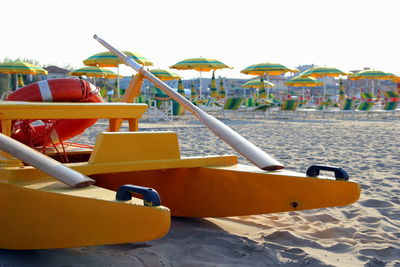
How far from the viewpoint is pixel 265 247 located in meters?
2.19

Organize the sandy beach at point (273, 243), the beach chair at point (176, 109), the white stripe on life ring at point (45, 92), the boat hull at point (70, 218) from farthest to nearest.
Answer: the beach chair at point (176, 109) < the white stripe on life ring at point (45, 92) < the sandy beach at point (273, 243) < the boat hull at point (70, 218)

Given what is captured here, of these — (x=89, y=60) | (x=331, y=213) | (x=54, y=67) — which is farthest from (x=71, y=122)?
(x=54, y=67)

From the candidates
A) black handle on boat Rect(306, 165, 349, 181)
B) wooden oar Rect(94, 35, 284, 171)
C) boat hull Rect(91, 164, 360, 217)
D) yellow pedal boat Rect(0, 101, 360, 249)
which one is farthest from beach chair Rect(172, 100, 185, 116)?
black handle on boat Rect(306, 165, 349, 181)

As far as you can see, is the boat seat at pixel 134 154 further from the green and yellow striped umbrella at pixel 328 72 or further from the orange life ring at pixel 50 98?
the green and yellow striped umbrella at pixel 328 72

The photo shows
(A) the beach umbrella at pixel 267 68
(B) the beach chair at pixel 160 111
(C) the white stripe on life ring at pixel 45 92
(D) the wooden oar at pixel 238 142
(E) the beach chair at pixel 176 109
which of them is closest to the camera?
(D) the wooden oar at pixel 238 142

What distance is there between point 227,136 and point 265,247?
68 cm

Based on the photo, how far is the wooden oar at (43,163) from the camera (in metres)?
1.66

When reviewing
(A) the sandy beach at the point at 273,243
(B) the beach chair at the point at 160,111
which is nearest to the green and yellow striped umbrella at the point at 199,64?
(B) the beach chair at the point at 160,111

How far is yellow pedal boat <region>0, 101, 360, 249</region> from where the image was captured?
1.62 metres

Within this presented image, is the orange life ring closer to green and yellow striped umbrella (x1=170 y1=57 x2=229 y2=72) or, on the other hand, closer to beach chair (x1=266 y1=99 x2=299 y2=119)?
beach chair (x1=266 y1=99 x2=299 y2=119)

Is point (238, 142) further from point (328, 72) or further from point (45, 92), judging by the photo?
point (328, 72)

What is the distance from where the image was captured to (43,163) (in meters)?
1.68

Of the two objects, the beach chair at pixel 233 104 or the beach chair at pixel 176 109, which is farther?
the beach chair at pixel 233 104

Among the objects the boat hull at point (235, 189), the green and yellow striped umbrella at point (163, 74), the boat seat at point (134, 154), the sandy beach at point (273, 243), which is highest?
the green and yellow striped umbrella at point (163, 74)
